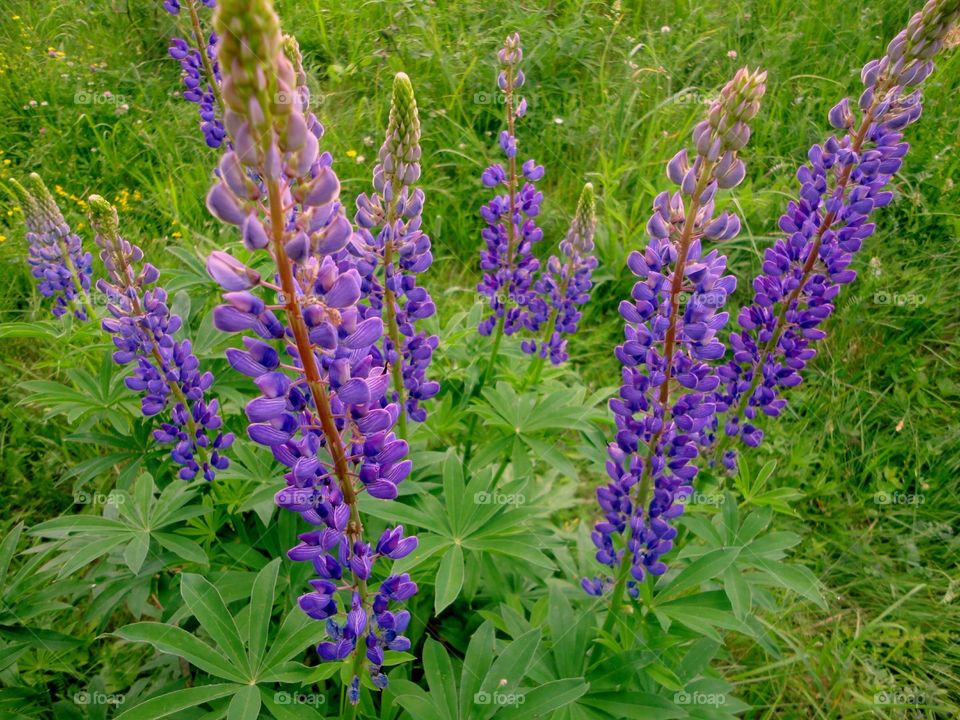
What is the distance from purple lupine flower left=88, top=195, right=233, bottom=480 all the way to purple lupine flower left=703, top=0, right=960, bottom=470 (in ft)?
Result: 6.21

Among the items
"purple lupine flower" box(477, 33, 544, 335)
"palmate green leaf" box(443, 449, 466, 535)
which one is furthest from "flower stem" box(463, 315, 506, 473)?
"palmate green leaf" box(443, 449, 466, 535)

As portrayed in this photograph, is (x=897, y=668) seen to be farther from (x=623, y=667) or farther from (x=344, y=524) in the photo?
(x=344, y=524)

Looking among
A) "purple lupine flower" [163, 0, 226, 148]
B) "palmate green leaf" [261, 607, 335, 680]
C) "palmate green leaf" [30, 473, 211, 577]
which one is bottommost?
"palmate green leaf" [261, 607, 335, 680]

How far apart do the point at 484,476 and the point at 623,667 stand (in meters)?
0.79

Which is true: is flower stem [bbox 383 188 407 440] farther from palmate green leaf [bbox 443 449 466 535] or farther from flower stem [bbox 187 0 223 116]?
flower stem [bbox 187 0 223 116]

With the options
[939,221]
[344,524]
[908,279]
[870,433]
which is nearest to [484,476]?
[344,524]

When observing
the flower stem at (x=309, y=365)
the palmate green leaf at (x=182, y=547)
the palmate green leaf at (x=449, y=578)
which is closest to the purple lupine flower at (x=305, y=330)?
the flower stem at (x=309, y=365)

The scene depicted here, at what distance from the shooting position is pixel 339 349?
153 centimetres

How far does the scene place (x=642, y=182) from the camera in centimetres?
446

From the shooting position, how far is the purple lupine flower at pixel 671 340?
185 cm

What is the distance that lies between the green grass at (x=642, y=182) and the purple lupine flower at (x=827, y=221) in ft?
3.82

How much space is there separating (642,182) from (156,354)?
315 cm

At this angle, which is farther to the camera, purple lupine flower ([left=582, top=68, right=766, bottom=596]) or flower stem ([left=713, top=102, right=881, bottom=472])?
flower stem ([left=713, top=102, right=881, bottom=472])

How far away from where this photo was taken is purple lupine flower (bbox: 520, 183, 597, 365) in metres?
3.23
